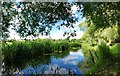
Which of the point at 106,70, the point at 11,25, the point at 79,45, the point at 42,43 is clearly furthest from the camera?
the point at 79,45

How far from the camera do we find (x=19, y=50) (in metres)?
13.4

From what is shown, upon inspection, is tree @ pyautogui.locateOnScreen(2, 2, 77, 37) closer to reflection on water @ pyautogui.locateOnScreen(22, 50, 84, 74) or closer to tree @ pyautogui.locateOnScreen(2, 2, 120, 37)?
tree @ pyautogui.locateOnScreen(2, 2, 120, 37)

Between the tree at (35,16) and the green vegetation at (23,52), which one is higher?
the green vegetation at (23,52)

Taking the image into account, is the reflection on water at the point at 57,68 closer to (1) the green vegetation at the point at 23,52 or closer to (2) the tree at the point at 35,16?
(1) the green vegetation at the point at 23,52

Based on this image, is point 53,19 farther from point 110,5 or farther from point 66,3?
point 110,5

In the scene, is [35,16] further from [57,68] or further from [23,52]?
[23,52]

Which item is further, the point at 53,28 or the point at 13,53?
the point at 13,53

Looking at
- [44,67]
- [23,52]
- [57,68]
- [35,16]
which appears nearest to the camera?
[35,16]

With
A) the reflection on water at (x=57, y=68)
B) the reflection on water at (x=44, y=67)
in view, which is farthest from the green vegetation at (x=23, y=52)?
the reflection on water at (x=57, y=68)

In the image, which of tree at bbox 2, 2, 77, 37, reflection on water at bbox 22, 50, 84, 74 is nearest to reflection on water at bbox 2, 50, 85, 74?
reflection on water at bbox 22, 50, 84, 74

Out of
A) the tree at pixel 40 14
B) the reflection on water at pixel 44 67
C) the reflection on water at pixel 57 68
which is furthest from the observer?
the reflection on water at pixel 57 68

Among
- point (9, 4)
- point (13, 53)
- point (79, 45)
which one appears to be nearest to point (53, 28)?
point (9, 4)

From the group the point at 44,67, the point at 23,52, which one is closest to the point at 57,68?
the point at 44,67

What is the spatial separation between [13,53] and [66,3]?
9411mm
